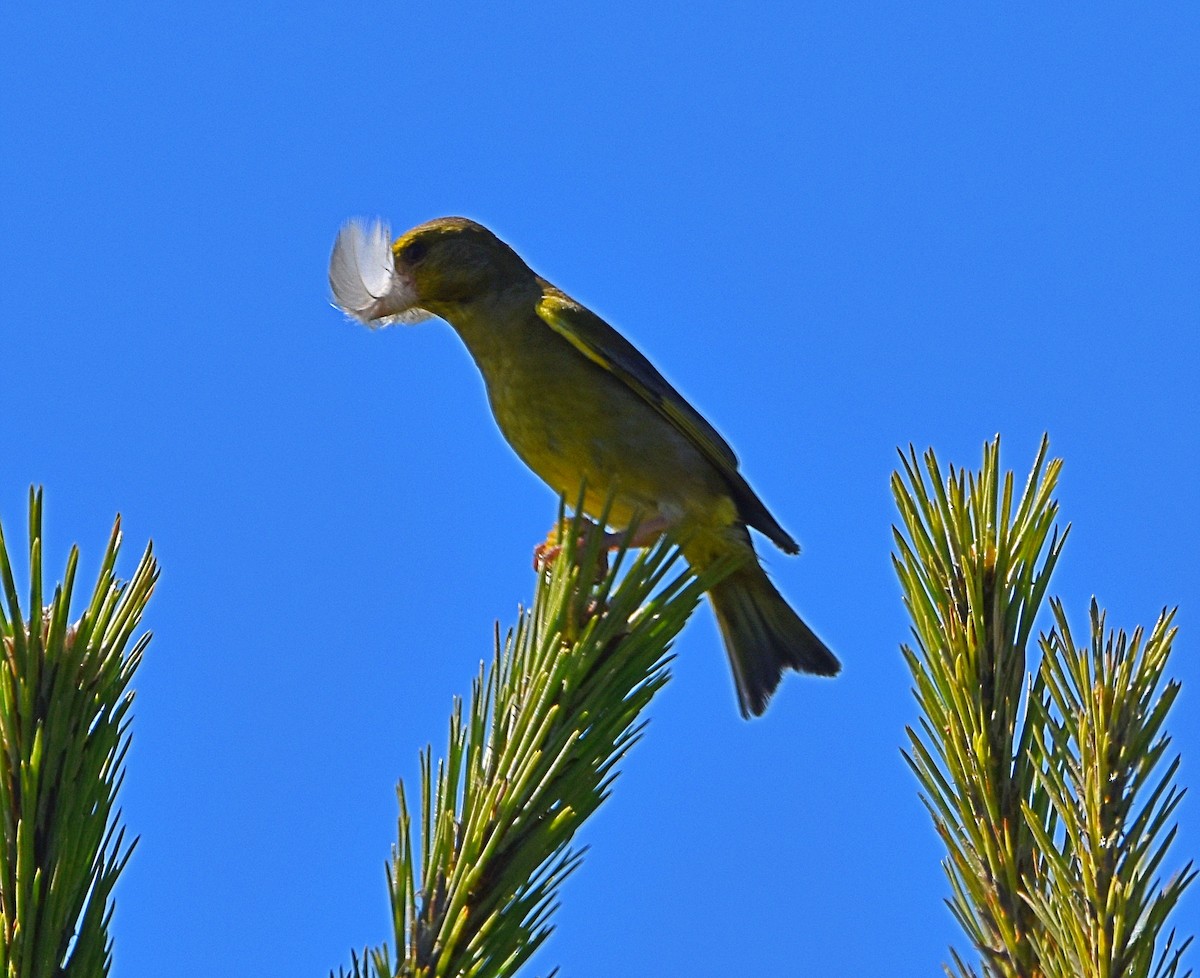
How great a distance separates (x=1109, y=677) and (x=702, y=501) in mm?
3341

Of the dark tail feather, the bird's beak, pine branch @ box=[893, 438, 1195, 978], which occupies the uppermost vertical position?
the bird's beak

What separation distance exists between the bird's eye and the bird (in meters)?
0.23

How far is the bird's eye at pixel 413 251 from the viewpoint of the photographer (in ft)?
20.6

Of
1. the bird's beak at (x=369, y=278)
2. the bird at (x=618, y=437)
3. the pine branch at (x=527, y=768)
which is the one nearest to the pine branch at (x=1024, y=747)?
the pine branch at (x=527, y=768)

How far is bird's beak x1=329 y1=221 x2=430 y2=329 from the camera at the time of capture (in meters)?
5.65

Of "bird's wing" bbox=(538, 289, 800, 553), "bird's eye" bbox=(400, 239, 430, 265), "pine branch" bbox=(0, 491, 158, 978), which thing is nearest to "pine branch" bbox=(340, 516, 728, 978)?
"pine branch" bbox=(0, 491, 158, 978)

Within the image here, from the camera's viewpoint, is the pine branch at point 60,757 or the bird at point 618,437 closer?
the pine branch at point 60,757

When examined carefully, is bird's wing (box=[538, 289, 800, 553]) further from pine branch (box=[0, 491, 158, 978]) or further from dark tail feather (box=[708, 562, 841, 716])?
pine branch (box=[0, 491, 158, 978])

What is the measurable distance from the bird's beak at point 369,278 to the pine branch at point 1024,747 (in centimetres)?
370

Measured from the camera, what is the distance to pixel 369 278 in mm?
5855

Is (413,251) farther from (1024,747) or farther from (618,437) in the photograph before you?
(1024,747)

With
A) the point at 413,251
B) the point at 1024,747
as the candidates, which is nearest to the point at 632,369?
the point at 413,251

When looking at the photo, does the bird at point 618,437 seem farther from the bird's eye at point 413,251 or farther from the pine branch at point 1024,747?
the pine branch at point 1024,747

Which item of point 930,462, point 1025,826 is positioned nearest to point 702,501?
point 930,462
